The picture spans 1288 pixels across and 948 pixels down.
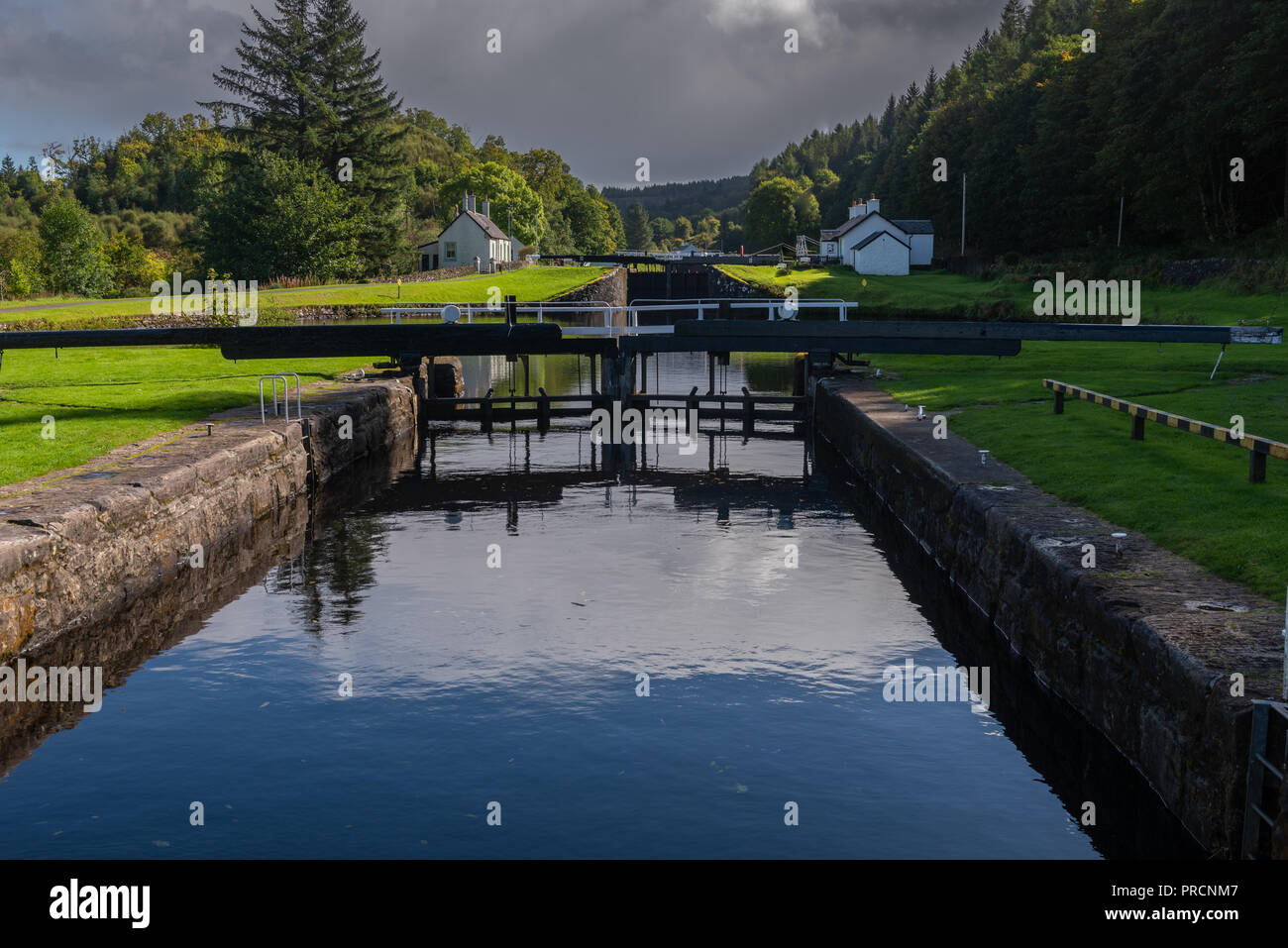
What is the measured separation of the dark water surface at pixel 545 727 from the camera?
1018 cm

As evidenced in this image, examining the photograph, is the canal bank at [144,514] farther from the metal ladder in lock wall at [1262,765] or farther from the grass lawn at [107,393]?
Result: the metal ladder in lock wall at [1262,765]

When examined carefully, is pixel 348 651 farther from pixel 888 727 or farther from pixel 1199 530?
pixel 1199 530

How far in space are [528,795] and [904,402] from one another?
2188 cm

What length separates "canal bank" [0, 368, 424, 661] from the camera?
14039mm

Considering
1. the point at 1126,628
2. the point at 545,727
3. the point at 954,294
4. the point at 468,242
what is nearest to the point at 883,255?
the point at 954,294

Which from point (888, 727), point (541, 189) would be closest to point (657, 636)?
point (888, 727)

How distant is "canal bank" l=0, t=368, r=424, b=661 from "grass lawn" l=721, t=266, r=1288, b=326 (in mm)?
30347

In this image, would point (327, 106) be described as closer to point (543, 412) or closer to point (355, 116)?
point (355, 116)

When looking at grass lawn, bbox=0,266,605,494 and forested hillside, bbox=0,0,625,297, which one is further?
forested hillside, bbox=0,0,625,297

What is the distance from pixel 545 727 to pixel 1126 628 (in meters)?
5.97

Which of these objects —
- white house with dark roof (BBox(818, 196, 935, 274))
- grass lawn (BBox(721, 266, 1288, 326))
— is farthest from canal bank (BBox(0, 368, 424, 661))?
white house with dark roof (BBox(818, 196, 935, 274))

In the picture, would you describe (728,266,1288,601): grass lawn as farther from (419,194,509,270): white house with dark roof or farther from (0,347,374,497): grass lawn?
(419,194,509,270): white house with dark roof
